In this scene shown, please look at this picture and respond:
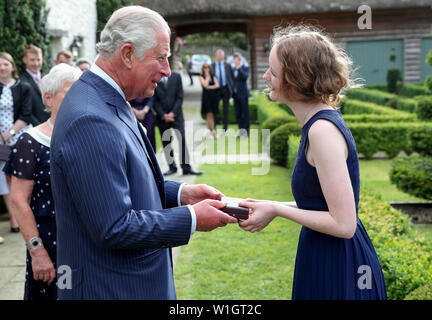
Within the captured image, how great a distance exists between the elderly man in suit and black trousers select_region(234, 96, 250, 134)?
12400mm

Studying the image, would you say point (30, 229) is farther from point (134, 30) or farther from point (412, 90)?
point (412, 90)

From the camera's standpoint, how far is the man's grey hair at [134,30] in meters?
2.05

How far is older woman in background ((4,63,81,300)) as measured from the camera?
303cm

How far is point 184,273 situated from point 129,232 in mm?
3369

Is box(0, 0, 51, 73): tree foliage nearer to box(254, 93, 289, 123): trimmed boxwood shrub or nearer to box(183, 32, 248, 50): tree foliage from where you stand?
box(254, 93, 289, 123): trimmed boxwood shrub

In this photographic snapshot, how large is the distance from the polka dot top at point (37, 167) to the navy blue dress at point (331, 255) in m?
1.55

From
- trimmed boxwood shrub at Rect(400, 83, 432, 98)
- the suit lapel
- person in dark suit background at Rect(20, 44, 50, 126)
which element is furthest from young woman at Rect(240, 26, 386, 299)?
trimmed boxwood shrub at Rect(400, 83, 432, 98)

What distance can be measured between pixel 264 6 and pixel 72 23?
10.7m

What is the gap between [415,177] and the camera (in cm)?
685

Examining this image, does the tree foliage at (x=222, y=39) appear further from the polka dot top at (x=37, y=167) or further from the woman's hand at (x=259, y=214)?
the woman's hand at (x=259, y=214)

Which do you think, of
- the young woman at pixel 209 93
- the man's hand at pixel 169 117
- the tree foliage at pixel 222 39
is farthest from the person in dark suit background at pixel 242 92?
the tree foliage at pixel 222 39

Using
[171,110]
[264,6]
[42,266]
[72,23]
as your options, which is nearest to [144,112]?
[171,110]

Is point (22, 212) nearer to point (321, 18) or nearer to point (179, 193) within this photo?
point (179, 193)
